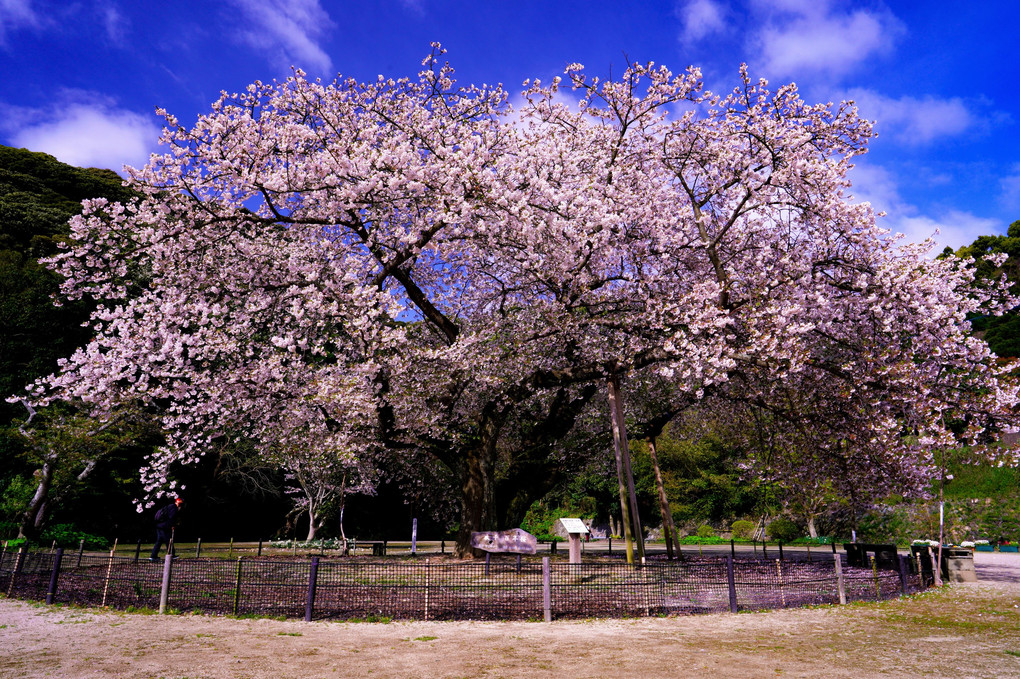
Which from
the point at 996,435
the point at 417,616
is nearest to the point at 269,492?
the point at 417,616

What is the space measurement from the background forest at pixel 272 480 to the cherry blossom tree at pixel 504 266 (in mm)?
4762

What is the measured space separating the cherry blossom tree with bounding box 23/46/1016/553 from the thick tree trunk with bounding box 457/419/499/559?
0.06 m

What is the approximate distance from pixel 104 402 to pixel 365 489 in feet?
53.0

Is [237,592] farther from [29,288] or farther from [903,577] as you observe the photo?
[29,288]

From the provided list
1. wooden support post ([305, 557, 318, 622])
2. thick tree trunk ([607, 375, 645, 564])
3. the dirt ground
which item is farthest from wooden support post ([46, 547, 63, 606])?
thick tree trunk ([607, 375, 645, 564])

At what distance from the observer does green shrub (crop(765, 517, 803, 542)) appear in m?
36.8

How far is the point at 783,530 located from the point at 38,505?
3705cm

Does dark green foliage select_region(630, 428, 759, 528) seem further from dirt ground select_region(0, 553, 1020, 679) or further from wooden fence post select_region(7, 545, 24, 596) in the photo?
wooden fence post select_region(7, 545, 24, 596)

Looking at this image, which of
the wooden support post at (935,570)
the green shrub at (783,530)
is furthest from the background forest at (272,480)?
the wooden support post at (935,570)

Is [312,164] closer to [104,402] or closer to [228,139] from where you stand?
[228,139]

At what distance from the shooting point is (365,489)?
29.7 metres

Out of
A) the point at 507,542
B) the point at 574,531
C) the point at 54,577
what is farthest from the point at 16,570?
the point at 574,531

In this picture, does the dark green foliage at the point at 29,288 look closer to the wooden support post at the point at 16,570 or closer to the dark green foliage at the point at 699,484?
the wooden support post at the point at 16,570

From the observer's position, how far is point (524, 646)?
27.4ft
